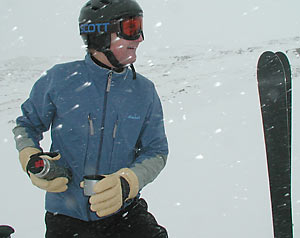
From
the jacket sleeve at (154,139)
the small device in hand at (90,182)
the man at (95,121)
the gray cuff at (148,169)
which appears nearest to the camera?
the small device in hand at (90,182)

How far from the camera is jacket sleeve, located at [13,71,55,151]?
6.70ft

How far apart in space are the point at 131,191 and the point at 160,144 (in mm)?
503

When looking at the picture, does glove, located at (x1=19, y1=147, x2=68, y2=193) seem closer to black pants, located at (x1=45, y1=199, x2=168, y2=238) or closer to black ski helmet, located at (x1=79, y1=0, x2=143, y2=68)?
black pants, located at (x1=45, y1=199, x2=168, y2=238)

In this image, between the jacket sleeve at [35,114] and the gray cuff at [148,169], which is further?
the jacket sleeve at [35,114]

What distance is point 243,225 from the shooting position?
131 inches

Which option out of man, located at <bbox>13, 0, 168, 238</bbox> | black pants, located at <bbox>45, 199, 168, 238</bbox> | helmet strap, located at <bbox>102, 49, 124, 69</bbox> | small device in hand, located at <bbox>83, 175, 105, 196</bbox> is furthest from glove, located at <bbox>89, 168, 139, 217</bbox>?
helmet strap, located at <bbox>102, 49, 124, 69</bbox>

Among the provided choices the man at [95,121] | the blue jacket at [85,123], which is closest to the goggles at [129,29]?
the man at [95,121]

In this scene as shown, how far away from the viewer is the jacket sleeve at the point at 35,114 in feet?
6.70

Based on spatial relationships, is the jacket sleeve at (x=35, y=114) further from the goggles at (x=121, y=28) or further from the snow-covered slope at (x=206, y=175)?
the snow-covered slope at (x=206, y=175)

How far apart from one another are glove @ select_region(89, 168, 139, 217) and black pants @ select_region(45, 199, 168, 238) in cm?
38

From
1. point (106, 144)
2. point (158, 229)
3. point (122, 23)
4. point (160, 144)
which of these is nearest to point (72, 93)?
point (106, 144)

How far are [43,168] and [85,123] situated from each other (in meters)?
Result: 0.45

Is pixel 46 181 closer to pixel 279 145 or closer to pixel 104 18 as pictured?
pixel 104 18

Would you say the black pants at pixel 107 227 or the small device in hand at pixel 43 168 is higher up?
the small device in hand at pixel 43 168
